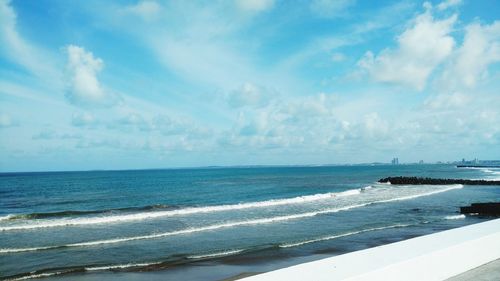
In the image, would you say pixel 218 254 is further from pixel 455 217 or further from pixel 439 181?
pixel 439 181

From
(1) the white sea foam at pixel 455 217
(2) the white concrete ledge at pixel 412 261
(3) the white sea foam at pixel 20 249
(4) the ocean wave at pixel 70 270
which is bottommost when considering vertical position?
(3) the white sea foam at pixel 20 249

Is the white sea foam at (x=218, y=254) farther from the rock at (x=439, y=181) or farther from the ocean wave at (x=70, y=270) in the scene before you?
the rock at (x=439, y=181)

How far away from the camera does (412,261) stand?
13.5ft

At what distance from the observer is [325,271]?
12.4 feet

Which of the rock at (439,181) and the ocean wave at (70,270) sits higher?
the rock at (439,181)

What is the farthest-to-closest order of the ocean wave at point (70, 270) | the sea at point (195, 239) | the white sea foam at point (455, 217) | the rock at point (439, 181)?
the rock at point (439, 181) < the white sea foam at point (455, 217) < the sea at point (195, 239) < the ocean wave at point (70, 270)

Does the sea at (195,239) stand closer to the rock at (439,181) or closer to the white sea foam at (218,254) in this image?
the white sea foam at (218,254)

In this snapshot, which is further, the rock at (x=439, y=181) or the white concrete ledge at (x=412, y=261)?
the rock at (x=439, y=181)

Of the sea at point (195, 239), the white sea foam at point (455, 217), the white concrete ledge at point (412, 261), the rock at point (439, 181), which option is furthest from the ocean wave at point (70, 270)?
the rock at point (439, 181)

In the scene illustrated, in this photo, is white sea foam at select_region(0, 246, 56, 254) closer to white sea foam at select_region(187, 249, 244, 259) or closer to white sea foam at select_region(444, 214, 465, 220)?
white sea foam at select_region(187, 249, 244, 259)

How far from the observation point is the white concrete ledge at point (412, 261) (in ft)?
12.3

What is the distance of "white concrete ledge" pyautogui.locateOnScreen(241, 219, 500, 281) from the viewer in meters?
3.74

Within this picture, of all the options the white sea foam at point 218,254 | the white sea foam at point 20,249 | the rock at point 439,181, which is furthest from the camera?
the rock at point 439,181

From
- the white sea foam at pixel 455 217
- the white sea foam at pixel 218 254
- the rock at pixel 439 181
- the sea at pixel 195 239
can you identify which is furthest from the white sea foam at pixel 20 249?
the rock at pixel 439 181
